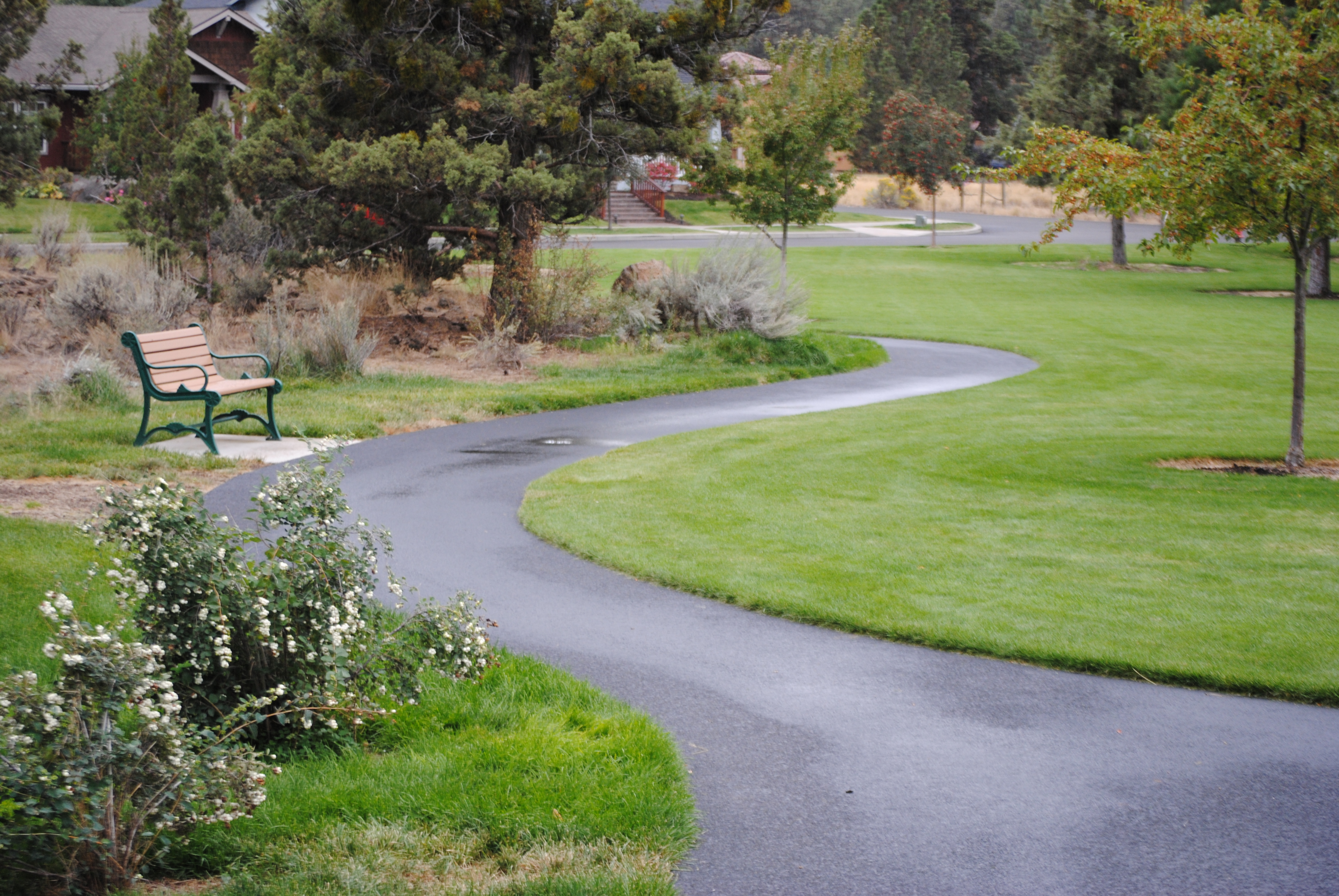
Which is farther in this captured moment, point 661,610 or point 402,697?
point 661,610

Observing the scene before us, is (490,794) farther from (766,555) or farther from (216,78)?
(216,78)

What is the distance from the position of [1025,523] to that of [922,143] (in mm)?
41033

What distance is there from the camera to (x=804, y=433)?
43.0ft

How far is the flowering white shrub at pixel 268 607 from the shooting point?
4.58 m

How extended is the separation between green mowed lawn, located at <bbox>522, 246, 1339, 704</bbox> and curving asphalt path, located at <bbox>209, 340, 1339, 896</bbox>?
1.13 feet

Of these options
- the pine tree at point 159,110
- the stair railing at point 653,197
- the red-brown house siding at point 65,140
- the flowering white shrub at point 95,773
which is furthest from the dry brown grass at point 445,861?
the stair railing at point 653,197

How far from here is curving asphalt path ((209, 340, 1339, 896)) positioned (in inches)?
161

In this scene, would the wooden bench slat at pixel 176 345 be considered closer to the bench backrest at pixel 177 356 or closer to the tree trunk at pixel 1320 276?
the bench backrest at pixel 177 356

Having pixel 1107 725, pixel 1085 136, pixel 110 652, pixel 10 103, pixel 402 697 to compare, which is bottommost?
pixel 1107 725

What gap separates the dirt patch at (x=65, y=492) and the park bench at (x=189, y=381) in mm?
880

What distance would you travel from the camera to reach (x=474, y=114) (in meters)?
18.8

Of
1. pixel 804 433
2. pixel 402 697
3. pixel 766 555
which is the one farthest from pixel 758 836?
pixel 804 433

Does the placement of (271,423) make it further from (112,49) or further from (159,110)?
(112,49)

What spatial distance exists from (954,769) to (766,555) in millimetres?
3405
